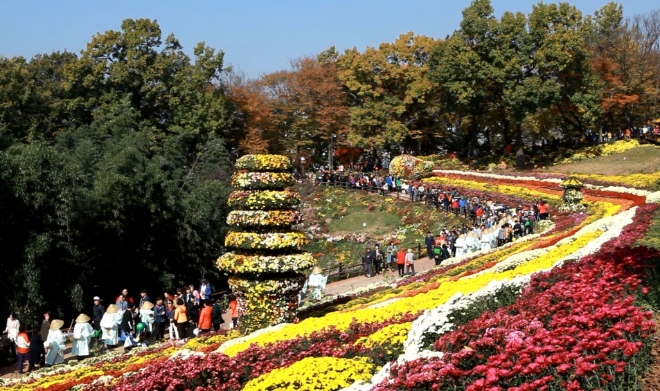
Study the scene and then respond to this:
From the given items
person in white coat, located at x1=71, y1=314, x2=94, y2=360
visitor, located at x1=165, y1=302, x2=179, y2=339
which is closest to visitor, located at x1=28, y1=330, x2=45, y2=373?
person in white coat, located at x1=71, y1=314, x2=94, y2=360

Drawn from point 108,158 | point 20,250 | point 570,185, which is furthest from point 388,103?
point 20,250

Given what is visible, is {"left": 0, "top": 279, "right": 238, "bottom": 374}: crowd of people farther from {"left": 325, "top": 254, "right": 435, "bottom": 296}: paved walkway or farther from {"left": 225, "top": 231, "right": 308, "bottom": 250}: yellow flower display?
{"left": 325, "top": 254, "right": 435, "bottom": 296}: paved walkway

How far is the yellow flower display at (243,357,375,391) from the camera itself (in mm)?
8180

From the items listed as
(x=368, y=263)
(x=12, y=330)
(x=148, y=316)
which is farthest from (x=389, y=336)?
(x=368, y=263)

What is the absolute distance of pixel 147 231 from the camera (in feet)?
86.0

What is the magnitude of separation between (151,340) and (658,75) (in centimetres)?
5156

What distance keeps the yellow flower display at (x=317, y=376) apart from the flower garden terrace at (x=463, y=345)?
15 mm

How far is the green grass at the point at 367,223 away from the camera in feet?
120

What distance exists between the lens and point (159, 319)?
642 inches

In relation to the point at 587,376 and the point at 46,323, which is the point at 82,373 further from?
the point at 587,376

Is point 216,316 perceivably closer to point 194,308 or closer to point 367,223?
point 194,308

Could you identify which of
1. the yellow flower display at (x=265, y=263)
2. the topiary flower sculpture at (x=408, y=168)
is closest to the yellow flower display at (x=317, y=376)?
the yellow flower display at (x=265, y=263)

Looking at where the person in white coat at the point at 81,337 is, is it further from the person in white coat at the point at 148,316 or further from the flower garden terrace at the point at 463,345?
the person in white coat at the point at 148,316

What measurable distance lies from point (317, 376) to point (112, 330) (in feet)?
28.6
